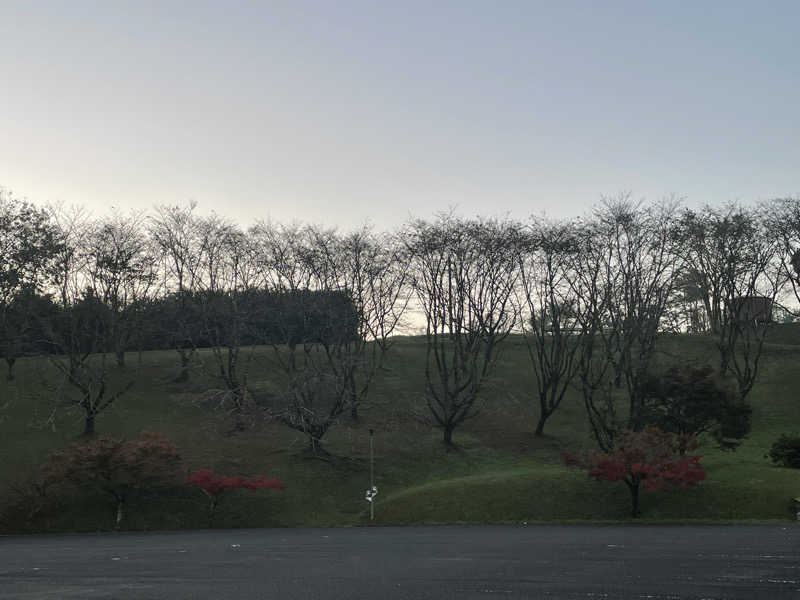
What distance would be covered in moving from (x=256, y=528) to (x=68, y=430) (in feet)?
74.1

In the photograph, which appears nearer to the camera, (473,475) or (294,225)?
(473,475)

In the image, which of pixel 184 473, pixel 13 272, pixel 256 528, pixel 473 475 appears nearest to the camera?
pixel 256 528

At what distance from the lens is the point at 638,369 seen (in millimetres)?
64562

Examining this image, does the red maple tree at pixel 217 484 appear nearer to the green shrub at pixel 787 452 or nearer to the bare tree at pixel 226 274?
the bare tree at pixel 226 274

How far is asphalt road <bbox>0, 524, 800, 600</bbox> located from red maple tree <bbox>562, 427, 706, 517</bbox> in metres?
6.67

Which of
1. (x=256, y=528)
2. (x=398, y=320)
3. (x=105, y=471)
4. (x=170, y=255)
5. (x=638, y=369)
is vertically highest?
(x=170, y=255)

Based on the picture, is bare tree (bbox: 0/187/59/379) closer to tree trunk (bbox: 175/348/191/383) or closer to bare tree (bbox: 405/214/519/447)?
tree trunk (bbox: 175/348/191/383)

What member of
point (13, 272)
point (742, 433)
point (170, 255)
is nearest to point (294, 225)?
point (170, 255)

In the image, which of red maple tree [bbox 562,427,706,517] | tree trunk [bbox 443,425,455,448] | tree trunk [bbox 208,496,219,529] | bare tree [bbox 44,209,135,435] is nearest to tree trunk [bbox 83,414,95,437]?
bare tree [bbox 44,209,135,435]

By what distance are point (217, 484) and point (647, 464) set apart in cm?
2752

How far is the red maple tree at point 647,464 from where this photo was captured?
48906 mm

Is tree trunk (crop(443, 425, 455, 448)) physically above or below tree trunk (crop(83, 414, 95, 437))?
below

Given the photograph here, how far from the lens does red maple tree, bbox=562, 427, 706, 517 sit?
4891cm

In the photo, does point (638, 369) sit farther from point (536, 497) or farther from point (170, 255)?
point (170, 255)
